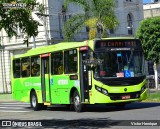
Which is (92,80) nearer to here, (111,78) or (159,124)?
(111,78)

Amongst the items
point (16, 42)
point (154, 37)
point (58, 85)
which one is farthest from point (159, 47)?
point (58, 85)

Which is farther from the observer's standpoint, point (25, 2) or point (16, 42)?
point (16, 42)

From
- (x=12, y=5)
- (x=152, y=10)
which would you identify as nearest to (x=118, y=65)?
(x=12, y=5)

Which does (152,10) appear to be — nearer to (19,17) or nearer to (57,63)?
(57,63)

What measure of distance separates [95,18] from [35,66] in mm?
13975

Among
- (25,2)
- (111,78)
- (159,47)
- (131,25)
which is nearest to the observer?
(25,2)

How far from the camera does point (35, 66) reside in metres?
23.5

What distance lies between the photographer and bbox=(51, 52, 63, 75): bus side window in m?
21.3

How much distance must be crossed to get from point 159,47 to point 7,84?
18.2 m

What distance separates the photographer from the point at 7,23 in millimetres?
12805

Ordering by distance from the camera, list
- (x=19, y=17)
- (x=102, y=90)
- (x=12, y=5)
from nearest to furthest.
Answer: (x=12, y=5), (x=19, y=17), (x=102, y=90)

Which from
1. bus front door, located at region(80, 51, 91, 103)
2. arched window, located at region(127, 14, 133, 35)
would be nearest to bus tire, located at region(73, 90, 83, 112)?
bus front door, located at region(80, 51, 91, 103)

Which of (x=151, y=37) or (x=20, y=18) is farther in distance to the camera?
(x=151, y=37)

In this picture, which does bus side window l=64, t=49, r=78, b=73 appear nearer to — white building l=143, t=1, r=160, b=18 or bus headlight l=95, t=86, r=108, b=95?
bus headlight l=95, t=86, r=108, b=95
